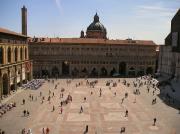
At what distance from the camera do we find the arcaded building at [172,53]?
80938mm

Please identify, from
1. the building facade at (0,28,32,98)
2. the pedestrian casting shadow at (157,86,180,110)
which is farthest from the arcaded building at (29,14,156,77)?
the pedestrian casting shadow at (157,86,180,110)

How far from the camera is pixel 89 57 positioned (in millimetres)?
101875

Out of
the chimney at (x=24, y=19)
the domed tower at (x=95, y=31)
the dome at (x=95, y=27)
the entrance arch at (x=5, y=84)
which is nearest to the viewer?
the entrance arch at (x=5, y=84)

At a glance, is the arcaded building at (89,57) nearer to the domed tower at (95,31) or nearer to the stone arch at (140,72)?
the stone arch at (140,72)

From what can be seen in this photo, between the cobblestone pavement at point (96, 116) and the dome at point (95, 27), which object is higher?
the dome at point (95, 27)

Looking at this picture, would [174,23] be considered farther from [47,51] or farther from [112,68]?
[47,51]

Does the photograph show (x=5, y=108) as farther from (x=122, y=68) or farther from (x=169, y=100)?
(x=122, y=68)

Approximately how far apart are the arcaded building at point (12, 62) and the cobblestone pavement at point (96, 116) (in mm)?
3934

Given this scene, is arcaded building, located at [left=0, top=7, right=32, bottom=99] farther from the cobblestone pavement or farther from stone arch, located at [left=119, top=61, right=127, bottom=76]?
stone arch, located at [left=119, top=61, right=127, bottom=76]

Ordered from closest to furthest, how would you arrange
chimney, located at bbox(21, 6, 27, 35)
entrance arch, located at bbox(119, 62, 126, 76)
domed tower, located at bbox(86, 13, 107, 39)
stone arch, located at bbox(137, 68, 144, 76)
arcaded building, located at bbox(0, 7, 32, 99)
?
arcaded building, located at bbox(0, 7, 32, 99), chimney, located at bbox(21, 6, 27, 35), stone arch, located at bbox(137, 68, 144, 76), entrance arch, located at bbox(119, 62, 126, 76), domed tower, located at bbox(86, 13, 107, 39)

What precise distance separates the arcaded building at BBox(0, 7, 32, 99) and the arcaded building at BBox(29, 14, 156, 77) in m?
19.3

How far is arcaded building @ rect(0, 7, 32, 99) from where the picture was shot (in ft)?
194

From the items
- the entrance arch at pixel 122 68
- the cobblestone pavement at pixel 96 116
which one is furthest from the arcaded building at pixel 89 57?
the cobblestone pavement at pixel 96 116

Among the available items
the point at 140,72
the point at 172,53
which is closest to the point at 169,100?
the point at 172,53
